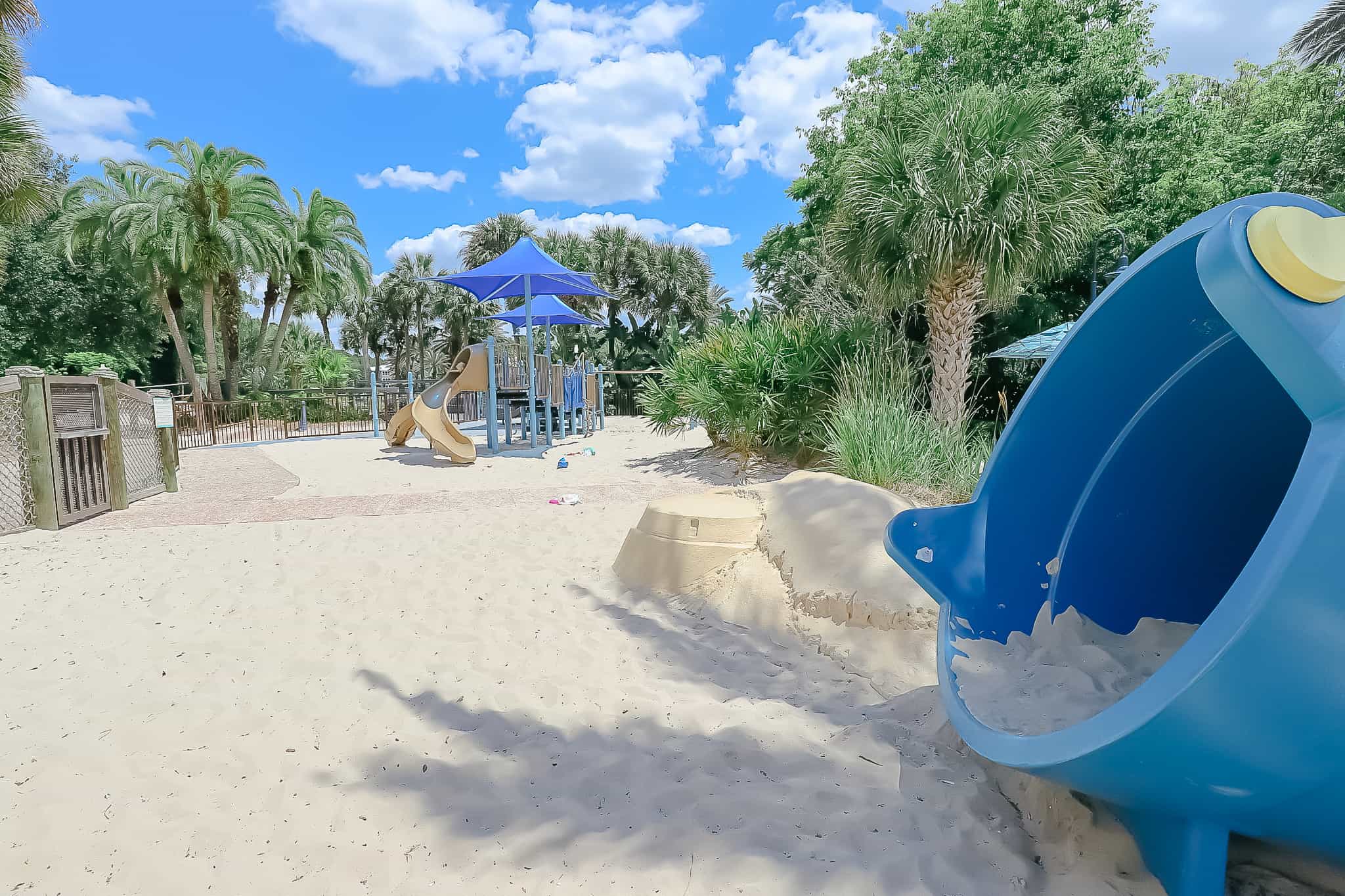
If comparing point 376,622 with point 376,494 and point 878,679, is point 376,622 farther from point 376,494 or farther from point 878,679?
point 376,494

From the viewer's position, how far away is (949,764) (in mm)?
2359

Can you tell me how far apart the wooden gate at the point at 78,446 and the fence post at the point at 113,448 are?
39 mm

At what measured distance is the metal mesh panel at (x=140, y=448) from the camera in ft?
26.1

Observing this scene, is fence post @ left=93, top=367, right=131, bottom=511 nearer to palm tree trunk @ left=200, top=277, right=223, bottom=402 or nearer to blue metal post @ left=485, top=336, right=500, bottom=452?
blue metal post @ left=485, top=336, right=500, bottom=452

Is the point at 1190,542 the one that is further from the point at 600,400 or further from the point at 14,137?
the point at 14,137

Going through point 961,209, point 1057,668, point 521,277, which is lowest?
point 1057,668

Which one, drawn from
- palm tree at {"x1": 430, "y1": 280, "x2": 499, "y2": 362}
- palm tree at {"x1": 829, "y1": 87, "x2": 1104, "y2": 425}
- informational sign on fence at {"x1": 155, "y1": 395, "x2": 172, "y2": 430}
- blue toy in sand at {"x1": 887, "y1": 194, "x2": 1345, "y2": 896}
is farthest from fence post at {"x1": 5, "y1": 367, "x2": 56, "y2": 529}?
palm tree at {"x1": 430, "y1": 280, "x2": 499, "y2": 362}

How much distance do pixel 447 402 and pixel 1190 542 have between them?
10589 millimetres

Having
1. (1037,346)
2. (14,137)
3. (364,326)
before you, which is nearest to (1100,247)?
(1037,346)

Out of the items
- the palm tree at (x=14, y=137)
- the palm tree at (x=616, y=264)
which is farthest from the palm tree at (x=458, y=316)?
the palm tree at (x=14, y=137)

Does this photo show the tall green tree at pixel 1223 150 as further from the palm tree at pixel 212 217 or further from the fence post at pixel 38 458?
the palm tree at pixel 212 217

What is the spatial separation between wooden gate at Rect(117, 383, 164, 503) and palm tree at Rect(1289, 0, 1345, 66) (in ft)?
93.5

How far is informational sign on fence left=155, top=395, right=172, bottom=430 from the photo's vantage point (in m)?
8.42

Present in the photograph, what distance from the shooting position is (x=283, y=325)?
26.1 metres
